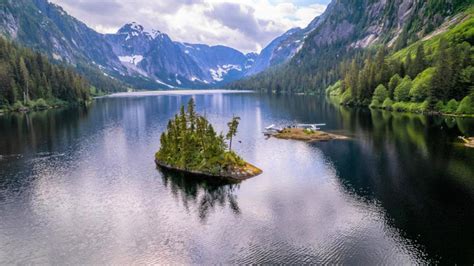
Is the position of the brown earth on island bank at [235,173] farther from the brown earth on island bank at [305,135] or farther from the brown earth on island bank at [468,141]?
the brown earth on island bank at [468,141]

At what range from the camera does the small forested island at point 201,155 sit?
81375 mm

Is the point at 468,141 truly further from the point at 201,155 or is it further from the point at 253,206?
the point at 201,155

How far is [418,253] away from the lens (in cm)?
4741

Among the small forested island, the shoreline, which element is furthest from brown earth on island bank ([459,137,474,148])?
the small forested island

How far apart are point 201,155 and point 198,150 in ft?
6.32

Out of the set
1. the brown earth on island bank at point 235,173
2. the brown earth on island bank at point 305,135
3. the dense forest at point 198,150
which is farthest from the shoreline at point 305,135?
the brown earth on island bank at point 235,173

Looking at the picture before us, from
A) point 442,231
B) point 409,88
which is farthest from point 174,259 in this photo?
point 409,88

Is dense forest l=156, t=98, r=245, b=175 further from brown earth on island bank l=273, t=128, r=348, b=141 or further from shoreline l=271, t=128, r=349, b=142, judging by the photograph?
brown earth on island bank l=273, t=128, r=348, b=141

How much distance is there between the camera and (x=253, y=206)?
64250 millimetres

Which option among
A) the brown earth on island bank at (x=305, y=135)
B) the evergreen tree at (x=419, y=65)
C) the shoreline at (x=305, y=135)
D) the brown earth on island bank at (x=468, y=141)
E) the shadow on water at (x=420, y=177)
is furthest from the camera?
the evergreen tree at (x=419, y=65)

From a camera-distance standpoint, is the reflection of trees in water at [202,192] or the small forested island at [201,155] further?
the small forested island at [201,155]

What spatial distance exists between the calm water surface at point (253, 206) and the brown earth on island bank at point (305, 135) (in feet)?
32.4

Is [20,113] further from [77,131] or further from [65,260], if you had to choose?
[65,260]

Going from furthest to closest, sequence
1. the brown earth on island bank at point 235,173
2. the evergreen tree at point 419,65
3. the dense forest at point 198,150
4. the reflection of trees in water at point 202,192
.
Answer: the evergreen tree at point 419,65, the dense forest at point 198,150, the brown earth on island bank at point 235,173, the reflection of trees in water at point 202,192
